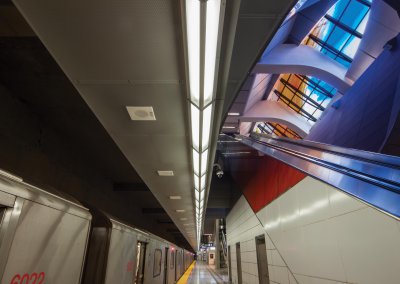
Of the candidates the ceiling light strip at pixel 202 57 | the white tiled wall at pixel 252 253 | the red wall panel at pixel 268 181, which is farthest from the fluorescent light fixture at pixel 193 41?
the white tiled wall at pixel 252 253

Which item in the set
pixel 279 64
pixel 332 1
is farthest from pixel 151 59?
pixel 332 1

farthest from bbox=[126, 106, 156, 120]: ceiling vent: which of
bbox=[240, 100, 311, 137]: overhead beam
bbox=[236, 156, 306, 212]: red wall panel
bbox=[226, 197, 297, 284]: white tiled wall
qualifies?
bbox=[240, 100, 311, 137]: overhead beam

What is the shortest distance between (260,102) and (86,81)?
593 inches

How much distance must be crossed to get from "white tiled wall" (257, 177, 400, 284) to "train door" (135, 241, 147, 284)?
10.6 ft

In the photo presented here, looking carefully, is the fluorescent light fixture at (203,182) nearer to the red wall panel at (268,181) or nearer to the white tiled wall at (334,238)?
the red wall panel at (268,181)

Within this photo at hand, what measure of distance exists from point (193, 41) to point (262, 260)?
20.5 ft

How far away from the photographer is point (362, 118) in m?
6.54

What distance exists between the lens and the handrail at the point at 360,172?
1983 mm

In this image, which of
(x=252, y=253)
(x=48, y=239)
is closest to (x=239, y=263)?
(x=252, y=253)

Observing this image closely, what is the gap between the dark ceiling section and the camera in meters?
2.65

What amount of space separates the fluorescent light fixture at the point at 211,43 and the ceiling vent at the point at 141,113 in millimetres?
826

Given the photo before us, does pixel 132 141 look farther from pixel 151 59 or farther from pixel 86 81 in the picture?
pixel 151 59

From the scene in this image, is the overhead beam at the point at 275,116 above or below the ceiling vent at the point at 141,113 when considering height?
above

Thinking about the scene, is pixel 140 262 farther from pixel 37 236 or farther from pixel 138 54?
pixel 138 54
